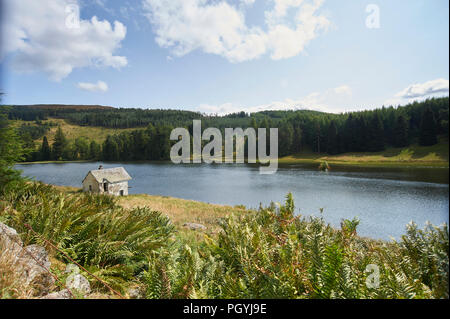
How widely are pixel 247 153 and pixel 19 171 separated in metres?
80.6

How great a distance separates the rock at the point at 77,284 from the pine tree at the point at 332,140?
79.1 metres

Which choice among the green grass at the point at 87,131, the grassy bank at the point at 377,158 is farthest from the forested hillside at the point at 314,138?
the green grass at the point at 87,131

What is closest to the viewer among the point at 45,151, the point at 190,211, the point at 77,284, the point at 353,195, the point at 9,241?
the point at 77,284

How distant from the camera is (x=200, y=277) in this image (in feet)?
8.18

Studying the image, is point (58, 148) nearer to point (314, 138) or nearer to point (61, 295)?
point (314, 138)

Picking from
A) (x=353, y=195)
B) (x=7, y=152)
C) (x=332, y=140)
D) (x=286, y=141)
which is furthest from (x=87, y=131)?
(x=7, y=152)

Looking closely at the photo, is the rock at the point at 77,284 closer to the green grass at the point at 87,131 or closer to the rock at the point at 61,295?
the rock at the point at 61,295

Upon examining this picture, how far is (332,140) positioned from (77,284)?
265ft

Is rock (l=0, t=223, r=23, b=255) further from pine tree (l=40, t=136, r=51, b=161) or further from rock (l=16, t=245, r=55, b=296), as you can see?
pine tree (l=40, t=136, r=51, b=161)

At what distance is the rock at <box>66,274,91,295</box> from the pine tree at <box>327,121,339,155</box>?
79.1 meters

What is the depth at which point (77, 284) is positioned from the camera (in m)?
2.78

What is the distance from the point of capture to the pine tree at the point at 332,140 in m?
72.8

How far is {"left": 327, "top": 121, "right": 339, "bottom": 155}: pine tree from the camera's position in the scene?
72.8 metres
